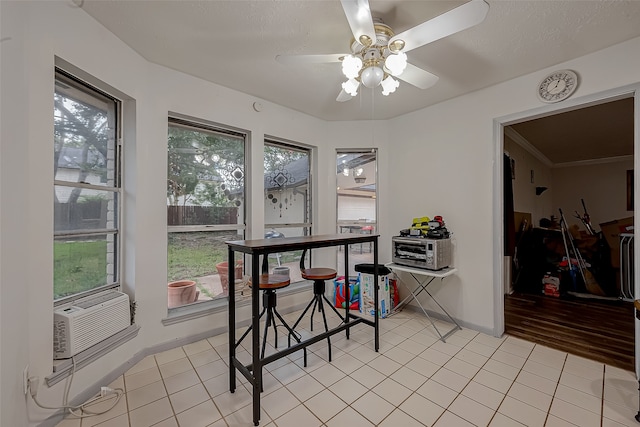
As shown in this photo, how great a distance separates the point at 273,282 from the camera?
6.57 ft

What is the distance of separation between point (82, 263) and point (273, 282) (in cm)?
141

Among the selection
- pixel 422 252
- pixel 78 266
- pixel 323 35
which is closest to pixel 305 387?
pixel 422 252

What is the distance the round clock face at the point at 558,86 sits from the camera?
7.45 ft

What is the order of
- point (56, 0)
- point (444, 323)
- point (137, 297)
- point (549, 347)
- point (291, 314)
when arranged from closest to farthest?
1. point (56, 0)
2. point (137, 297)
3. point (549, 347)
4. point (444, 323)
5. point (291, 314)

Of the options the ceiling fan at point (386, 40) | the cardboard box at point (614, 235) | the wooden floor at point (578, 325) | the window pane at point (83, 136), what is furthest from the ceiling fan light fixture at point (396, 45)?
the cardboard box at point (614, 235)

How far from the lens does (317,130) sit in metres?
3.68

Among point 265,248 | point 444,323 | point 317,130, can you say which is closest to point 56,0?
point 265,248

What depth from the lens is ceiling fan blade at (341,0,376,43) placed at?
1.31 meters

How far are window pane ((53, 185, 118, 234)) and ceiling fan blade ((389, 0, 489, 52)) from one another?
2360 millimetres

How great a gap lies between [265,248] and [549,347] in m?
2.86

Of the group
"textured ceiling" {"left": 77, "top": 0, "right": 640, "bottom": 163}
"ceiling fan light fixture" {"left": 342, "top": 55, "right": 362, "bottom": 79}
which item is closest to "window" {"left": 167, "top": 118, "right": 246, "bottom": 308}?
"textured ceiling" {"left": 77, "top": 0, "right": 640, "bottom": 163}

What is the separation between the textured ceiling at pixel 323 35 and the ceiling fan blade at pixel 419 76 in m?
0.31

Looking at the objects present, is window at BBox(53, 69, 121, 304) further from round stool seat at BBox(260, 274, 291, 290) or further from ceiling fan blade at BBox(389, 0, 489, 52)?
ceiling fan blade at BBox(389, 0, 489, 52)

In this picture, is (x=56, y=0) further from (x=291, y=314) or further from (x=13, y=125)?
(x=291, y=314)
